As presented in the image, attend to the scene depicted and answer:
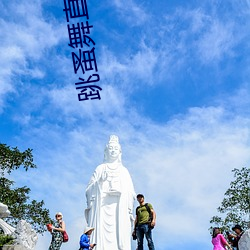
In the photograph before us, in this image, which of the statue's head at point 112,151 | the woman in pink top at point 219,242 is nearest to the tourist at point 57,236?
the woman in pink top at point 219,242

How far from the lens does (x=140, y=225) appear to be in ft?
34.5

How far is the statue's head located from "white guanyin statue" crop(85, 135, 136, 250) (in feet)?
0.72

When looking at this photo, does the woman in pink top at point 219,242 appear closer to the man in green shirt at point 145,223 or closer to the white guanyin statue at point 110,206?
the man in green shirt at point 145,223

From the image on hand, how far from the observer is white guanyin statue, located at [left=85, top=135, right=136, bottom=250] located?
43.8 ft

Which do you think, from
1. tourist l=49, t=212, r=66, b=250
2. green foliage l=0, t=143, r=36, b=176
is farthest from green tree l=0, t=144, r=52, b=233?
tourist l=49, t=212, r=66, b=250

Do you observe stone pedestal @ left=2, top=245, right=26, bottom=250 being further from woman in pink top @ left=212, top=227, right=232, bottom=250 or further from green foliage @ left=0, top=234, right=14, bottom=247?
woman in pink top @ left=212, top=227, right=232, bottom=250

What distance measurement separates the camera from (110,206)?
13742 millimetres

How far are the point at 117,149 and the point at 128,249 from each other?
2.95 meters

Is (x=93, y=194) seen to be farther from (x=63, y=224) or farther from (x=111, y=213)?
(x=63, y=224)

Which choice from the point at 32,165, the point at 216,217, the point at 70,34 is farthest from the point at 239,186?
the point at 70,34

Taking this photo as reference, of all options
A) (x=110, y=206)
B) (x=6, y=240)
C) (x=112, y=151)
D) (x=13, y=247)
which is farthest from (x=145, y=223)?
(x=112, y=151)

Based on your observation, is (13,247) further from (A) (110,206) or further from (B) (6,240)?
(A) (110,206)

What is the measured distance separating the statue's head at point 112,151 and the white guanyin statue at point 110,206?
220mm

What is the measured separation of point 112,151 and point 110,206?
1.66 meters
